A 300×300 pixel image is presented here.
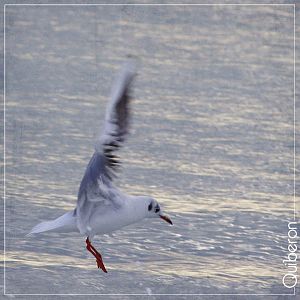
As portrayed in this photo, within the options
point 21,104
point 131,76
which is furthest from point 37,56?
point 131,76

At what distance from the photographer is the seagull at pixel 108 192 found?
17.4 feet

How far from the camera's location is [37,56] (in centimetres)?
Result: 1085

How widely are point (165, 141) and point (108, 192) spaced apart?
2.96m

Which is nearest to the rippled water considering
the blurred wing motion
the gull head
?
the blurred wing motion

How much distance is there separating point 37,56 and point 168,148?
2.96 meters

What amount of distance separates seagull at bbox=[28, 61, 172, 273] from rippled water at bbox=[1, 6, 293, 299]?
14cm

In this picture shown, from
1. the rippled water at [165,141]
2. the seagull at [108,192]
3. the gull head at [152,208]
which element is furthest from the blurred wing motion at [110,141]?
the gull head at [152,208]

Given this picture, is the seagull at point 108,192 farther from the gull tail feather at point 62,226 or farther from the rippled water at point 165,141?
the rippled water at point 165,141

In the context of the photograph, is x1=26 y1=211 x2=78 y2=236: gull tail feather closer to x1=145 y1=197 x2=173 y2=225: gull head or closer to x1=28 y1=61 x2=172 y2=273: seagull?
x1=28 y1=61 x2=172 y2=273: seagull

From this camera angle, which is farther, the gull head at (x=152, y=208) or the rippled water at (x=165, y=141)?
the rippled water at (x=165, y=141)

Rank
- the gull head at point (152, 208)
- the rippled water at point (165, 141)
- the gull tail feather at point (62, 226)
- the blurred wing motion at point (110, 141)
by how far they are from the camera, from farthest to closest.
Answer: the rippled water at point (165, 141), the gull head at point (152, 208), the gull tail feather at point (62, 226), the blurred wing motion at point (110, 141)

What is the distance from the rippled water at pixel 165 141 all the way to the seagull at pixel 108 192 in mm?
144

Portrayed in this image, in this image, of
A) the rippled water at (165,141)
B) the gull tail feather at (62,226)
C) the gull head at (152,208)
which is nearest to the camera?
the gull tail feather at (62,226)

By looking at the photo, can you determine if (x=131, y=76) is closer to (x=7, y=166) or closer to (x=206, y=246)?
(x=206, y=246)
